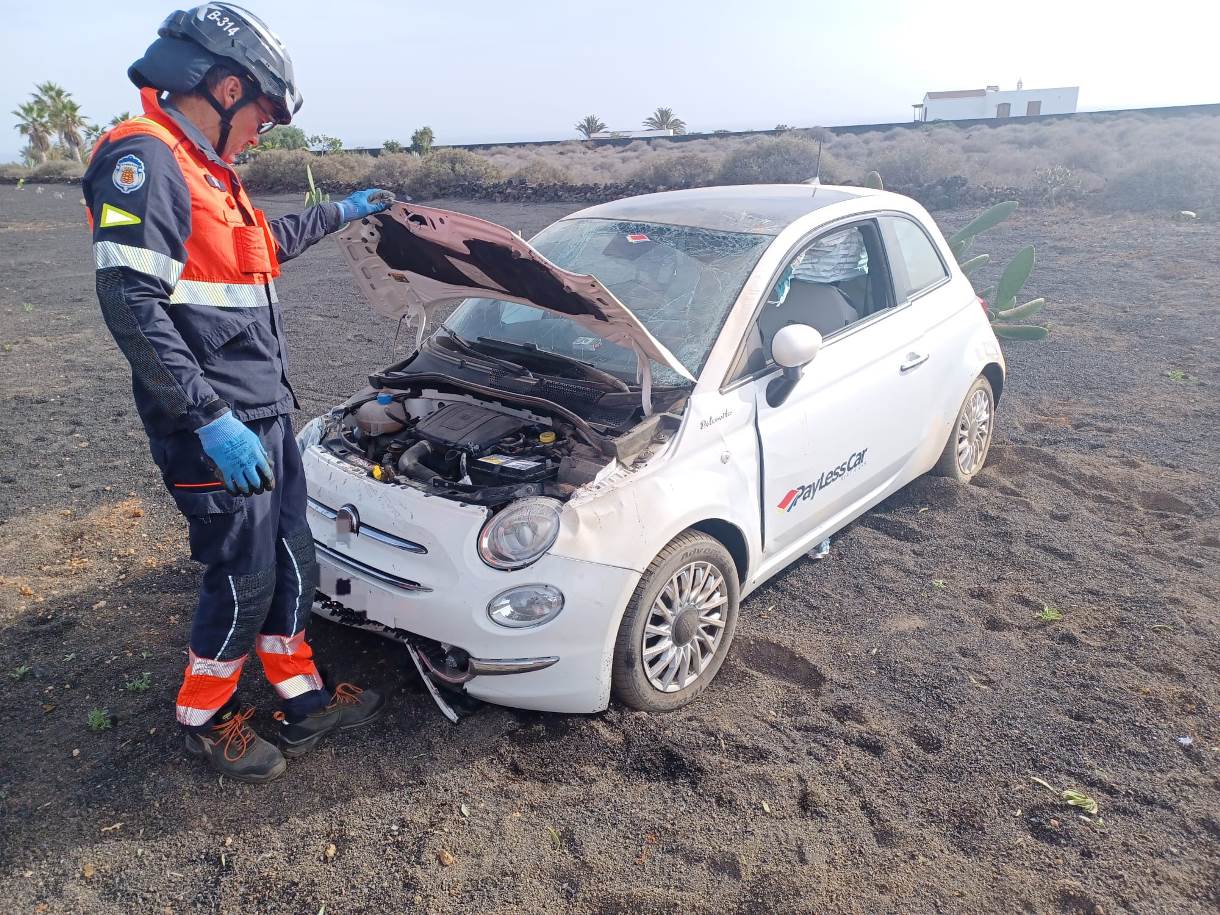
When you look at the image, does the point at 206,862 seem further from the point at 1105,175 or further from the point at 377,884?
the point at 1105,175

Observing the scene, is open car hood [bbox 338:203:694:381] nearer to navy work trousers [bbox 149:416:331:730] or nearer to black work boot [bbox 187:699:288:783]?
navy work trousers [bbox 149:416:331:730]

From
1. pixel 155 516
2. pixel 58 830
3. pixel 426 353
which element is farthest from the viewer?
pixel 155 516

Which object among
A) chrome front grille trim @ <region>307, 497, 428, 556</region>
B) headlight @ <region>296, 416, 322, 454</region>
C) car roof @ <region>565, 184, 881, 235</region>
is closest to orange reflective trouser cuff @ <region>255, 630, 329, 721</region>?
chrome front grille trim @ <region>307, 497, 428, 556</region>

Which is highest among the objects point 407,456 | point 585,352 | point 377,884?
point 585,352

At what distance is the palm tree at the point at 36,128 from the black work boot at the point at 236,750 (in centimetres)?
5446

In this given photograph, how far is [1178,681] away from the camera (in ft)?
11.8

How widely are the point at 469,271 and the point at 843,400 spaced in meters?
1.79

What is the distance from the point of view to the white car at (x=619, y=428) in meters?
3.10

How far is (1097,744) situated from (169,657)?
149 inches

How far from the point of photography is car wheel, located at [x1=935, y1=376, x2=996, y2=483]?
16.9 ft

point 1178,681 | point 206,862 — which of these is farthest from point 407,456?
point 1178,681

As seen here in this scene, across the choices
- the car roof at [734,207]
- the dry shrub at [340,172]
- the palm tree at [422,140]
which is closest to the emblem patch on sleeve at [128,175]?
the car roof at [734,207]

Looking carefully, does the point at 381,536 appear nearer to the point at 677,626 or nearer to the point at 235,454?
the point at 235,454

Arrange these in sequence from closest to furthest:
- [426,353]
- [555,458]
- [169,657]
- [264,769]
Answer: [264,769] < [555,458] < [169,657] < [426,353]
